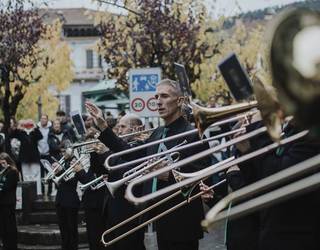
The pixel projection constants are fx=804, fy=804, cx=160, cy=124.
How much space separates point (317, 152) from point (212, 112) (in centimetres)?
65

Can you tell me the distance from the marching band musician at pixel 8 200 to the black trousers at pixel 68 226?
84 cm

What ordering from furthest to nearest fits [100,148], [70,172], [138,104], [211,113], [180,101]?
[138,104] → [70,172] → [100,148] → [180,101] → [211,113]

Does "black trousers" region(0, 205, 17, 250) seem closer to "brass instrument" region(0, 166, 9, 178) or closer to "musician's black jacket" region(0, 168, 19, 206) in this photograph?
"musician's black jacket" region(0, 168, 19, 206)

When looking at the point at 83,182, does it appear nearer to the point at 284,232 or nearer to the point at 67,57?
the point at 284,232

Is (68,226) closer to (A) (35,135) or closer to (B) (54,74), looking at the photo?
(A) (35,135)

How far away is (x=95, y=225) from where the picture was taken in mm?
9633

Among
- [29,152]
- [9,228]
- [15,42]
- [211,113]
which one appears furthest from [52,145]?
[211,113]

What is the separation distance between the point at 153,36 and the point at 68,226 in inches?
333

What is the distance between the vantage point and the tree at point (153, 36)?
18.3 m

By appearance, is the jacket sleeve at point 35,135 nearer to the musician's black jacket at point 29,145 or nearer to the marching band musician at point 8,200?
the musician's black jacket at point 29,145

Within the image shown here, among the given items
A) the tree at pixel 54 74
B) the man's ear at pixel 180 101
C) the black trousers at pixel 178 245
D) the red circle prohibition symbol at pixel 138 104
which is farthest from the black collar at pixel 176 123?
the tree at pixel 54 74

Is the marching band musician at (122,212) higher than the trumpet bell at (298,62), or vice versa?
the trumpet bell at (298,62)

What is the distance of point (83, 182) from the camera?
9.76 m

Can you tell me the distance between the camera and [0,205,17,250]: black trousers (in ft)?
36.8
